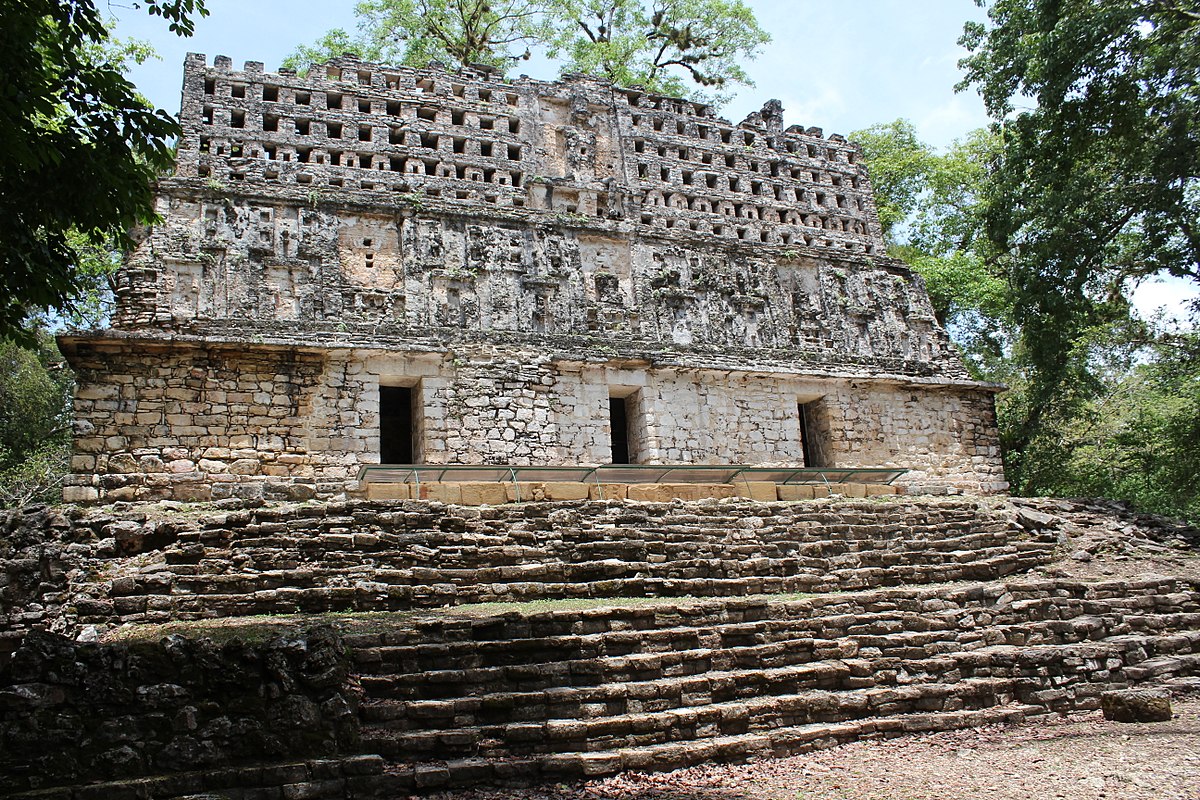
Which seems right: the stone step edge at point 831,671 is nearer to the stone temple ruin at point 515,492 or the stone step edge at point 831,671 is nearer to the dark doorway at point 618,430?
the stone temple ruin at point 515,492

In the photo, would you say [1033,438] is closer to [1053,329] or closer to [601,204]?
[1053,329]

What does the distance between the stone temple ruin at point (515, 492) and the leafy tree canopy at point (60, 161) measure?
2950mm

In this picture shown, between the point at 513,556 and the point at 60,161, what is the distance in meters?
5.63

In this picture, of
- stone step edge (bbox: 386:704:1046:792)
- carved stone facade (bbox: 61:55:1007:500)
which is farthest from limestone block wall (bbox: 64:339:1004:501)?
stone step edge (bbox: 386:704:1046:792)

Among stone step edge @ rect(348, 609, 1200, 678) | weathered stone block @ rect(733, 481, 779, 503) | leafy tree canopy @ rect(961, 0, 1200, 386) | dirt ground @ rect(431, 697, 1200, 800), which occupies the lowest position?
dirt ground @ rect(431, 697, 1200, 800)

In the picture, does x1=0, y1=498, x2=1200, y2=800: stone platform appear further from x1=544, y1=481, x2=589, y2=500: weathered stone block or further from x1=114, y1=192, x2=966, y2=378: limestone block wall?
x1=114, y1=192, x2=966, y2=378: limestone block wall

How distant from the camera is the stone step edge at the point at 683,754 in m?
6.27

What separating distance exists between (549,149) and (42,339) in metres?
13.5

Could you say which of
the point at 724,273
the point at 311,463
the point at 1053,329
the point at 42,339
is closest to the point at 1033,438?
the point at 1053,329

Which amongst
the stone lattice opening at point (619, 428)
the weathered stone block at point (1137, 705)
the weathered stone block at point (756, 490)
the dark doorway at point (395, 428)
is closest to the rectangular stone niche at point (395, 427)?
the dark doorway at point (395, 428)

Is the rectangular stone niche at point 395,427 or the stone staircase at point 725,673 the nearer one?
the stone staircase at point 725,673

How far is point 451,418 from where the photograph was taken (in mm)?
14461

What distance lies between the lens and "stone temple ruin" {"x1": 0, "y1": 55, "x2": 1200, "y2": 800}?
261 inches

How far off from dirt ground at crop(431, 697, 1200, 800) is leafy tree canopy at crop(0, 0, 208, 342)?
581cm
